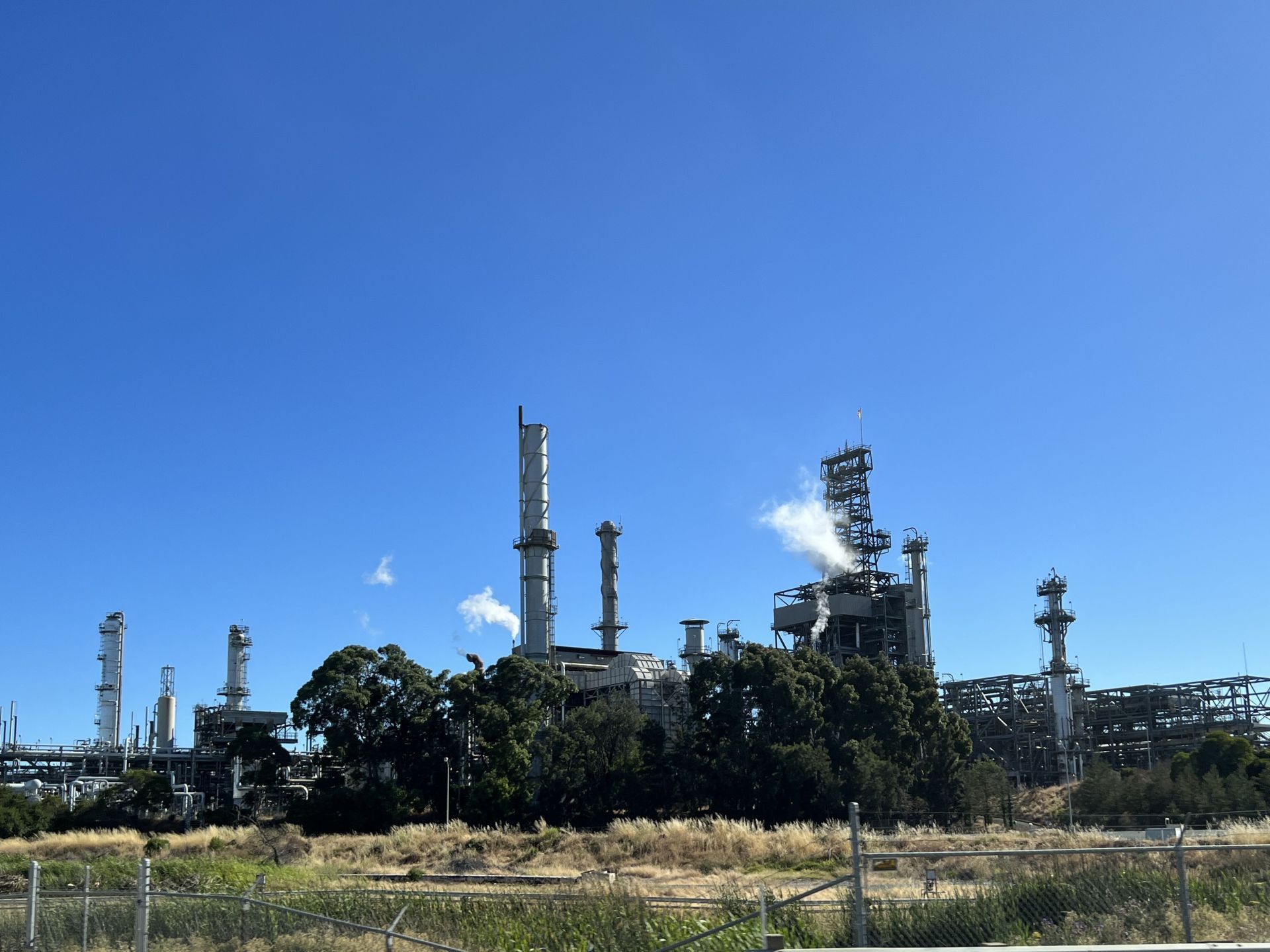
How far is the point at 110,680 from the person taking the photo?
103312 millimetres

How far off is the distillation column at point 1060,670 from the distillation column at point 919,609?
964 cm

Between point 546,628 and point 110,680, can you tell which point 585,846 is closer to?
point 546,628

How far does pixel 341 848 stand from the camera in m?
54.1

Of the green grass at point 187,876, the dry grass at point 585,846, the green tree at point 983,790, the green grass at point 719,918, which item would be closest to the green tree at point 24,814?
the dry grass at point 585,846

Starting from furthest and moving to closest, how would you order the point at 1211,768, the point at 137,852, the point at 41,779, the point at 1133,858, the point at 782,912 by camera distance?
the point at 41,779 → the point at 1211,768 → the point at 137,852 → the point at 1133,858 → the point at 782,912

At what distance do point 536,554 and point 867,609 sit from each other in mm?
25666

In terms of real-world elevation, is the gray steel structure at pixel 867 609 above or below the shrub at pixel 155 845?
above

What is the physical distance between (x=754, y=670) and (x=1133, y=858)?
1829 inches

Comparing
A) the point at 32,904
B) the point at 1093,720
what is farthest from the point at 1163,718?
the point at 32,904

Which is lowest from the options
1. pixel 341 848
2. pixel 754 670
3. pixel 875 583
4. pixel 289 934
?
pixel 341 848

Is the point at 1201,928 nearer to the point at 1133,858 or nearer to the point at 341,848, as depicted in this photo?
the point at 1133,858

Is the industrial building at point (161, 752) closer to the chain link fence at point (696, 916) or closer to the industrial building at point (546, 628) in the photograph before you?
the industrial building at point (546, 628)

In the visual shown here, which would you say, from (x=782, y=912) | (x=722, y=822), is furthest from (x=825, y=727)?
(x=782, y=912)

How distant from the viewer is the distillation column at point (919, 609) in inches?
3546
